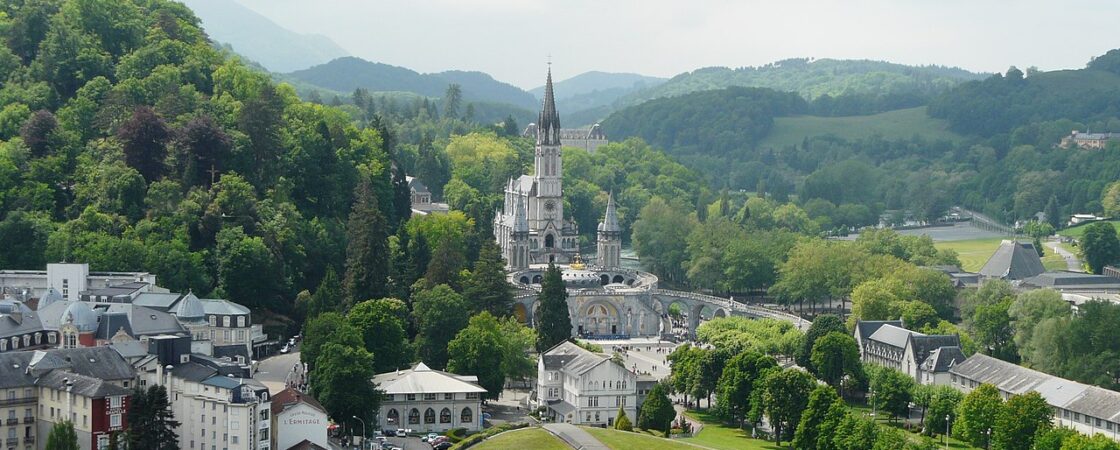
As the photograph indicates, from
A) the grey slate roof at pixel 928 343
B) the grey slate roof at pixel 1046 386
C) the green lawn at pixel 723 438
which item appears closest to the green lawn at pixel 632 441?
the green lawn at pixel 723 438

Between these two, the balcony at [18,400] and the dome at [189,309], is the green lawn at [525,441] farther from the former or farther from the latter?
the balcony at [18,400]

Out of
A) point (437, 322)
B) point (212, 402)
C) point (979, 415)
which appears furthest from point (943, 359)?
point (212, 402)

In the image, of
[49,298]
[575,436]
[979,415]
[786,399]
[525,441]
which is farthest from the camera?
[49,298]

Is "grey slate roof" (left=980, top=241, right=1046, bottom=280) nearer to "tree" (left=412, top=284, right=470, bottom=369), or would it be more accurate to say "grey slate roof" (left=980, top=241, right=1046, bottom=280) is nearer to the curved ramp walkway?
"tree" (left=412, top=284, right=470, bottom=369)

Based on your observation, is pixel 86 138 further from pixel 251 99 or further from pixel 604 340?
pixel 604 340

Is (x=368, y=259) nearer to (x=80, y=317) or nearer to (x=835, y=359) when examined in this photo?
(x=80, y=317)

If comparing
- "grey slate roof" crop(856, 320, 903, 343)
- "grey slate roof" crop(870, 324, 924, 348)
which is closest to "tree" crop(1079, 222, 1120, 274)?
"grey slate roof" crop(856, 320, 903, 343)
